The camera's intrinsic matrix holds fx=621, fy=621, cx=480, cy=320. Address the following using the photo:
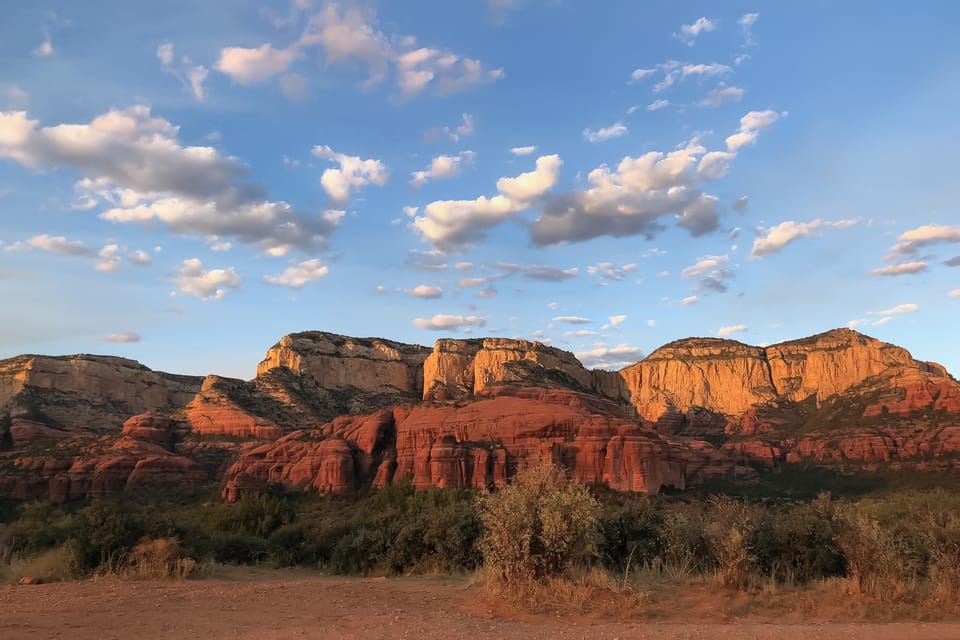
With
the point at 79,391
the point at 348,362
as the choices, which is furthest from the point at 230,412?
the point at 79,391

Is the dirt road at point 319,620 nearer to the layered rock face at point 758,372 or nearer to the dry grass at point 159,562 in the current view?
the dry grass at point 159,562

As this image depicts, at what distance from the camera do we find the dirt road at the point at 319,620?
10.2 m

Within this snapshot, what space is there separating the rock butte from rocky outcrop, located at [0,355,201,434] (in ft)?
1.05

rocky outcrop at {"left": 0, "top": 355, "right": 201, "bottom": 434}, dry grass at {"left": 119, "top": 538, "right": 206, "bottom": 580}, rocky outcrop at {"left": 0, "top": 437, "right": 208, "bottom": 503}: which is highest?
rocky outcrop at {"left": 0, "top": 355, "right": 201, "bottom": 434}

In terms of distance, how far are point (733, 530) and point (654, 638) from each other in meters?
5.47

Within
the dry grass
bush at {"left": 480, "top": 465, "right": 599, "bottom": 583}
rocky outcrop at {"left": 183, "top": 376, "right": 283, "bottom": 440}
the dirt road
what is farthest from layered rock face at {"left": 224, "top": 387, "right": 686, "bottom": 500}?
bush at {"left": 480, "top": 465, "right": 599, "bottom": 583}

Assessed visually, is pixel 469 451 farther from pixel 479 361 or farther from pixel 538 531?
pixel 538 531

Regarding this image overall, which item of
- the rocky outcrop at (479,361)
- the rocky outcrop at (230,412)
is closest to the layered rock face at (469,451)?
the rocky outcrop at (230,412)

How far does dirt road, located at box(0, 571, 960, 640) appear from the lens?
10180mm

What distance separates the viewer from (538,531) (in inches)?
520

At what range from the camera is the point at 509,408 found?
7425cm

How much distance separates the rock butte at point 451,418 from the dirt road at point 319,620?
50.5 m

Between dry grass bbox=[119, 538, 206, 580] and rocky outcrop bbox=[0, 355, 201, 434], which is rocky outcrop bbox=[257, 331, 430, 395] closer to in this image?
rocky outcrop bbox=[0, 355, 201, 434]

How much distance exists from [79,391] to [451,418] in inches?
3112
